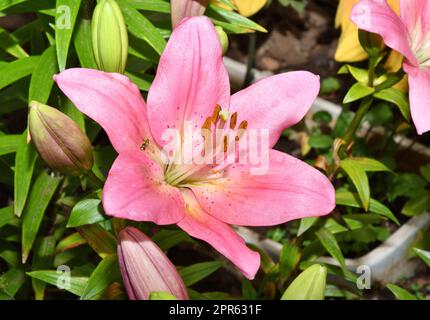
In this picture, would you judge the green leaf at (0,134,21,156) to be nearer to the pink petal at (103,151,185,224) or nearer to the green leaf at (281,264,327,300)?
the pink petal at (103,151,185,224)

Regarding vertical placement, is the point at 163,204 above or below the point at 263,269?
above

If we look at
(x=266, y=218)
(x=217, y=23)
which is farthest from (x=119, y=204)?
(x=217, y=23)

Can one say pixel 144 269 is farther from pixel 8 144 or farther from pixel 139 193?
pixel 8 144

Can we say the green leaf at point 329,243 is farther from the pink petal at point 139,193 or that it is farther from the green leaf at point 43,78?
the green leaf at point 43,78

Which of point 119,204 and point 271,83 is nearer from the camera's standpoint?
point 119,204

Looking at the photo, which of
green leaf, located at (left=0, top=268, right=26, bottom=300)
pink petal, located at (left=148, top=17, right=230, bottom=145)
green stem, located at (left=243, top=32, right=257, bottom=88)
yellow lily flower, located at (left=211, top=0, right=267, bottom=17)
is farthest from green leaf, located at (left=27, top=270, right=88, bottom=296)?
green stem, located at (left=243, top=32, right=257, bottom=88)

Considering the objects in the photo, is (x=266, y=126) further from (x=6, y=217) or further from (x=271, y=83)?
(x=6, y=217)
